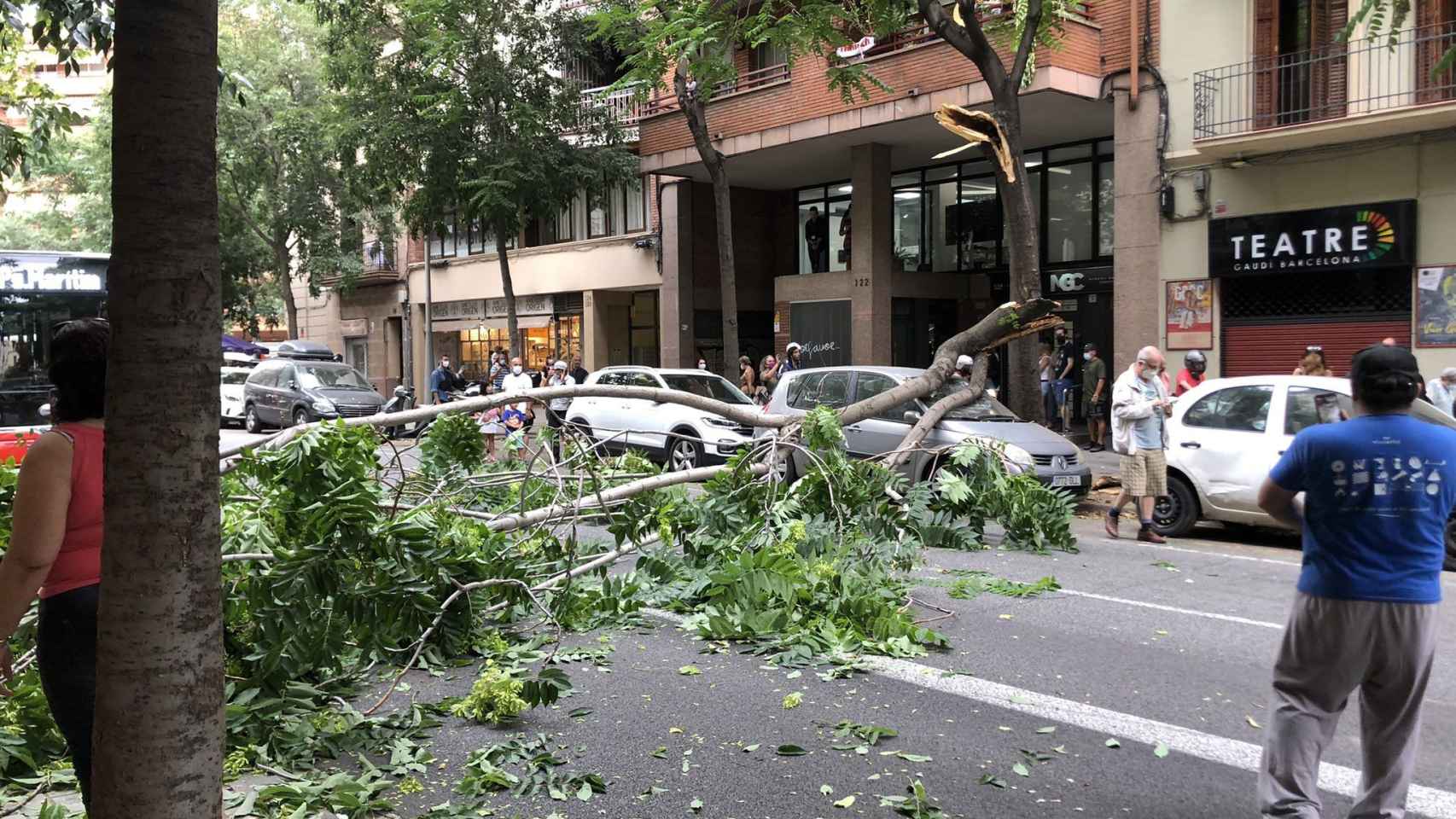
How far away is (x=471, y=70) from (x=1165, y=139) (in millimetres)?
14339

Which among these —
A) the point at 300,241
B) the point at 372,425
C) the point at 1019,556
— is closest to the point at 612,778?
the point at 372,425

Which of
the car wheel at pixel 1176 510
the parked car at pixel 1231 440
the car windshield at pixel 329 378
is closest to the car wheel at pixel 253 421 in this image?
the car windshield at pixel 329 378

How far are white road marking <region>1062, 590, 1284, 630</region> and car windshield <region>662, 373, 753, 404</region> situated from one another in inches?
356

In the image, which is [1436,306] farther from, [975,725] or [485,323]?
[485,323]

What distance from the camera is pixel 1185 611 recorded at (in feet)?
24.7

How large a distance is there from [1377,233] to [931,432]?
305 inches

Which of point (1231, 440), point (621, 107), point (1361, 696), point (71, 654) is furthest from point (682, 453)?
point (621, 107)

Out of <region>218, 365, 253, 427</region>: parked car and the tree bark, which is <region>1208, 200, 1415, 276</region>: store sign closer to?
the tree bark

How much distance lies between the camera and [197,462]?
7.93 ft

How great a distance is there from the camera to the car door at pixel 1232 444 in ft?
33.7

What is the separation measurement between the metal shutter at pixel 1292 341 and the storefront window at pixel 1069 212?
4378 mm

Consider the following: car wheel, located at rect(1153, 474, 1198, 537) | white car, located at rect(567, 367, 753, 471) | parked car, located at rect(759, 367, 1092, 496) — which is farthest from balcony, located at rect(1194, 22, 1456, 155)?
white car, located at rect(567, 367, 753, 471)

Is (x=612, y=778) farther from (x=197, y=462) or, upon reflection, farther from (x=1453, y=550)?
(x=1453, y=550)

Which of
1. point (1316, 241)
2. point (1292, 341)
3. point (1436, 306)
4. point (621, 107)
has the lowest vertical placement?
point (1292, 341)
